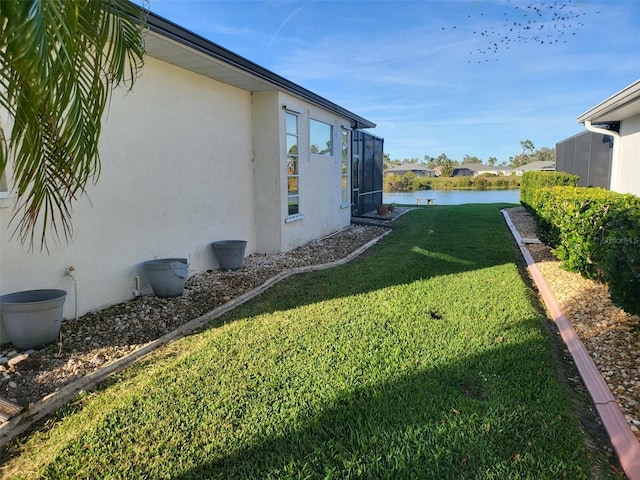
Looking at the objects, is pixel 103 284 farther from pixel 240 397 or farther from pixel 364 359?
pixel 364 359

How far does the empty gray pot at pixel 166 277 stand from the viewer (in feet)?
18.6

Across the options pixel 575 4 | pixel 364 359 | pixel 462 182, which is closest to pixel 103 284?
pixel 364 359

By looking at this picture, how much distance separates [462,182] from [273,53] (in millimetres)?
44616

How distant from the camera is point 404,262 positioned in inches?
325

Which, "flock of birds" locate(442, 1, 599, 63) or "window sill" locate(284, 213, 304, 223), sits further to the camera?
"window sill" locate(284, 213, 304, 223)

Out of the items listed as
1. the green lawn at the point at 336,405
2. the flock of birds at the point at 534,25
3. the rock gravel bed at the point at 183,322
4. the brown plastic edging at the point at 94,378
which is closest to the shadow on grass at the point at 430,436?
the green lawn at the point at 336,405

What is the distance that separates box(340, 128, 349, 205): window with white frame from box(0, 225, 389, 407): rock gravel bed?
608 cm

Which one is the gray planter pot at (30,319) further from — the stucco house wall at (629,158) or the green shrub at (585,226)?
the stucco house wall at (629,158)

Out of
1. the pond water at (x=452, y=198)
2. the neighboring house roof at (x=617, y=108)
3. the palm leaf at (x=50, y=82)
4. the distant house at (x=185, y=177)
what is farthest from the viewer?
the pond water at (x=452, y=198)

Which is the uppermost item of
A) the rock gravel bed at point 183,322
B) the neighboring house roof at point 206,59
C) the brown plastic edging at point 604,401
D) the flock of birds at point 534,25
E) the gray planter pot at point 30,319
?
the flock of birds at point 534,25

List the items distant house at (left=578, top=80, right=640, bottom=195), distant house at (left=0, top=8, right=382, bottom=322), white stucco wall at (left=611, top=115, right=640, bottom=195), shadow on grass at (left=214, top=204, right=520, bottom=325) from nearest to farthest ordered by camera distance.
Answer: distant house at (left=0, top=8, right=382, bottom=322) → shadow on grass at (left=214, top=204, right=520, bottom=325) → distant house at (left=578, top=80, right=640, bottom=195) → white stucco wall at (left=611, top=115, right=640, bottom=195)

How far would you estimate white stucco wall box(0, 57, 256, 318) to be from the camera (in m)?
4.98

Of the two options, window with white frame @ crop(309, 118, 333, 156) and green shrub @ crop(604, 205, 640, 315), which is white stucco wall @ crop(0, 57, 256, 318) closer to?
window with white frame @ crop(309, 118, 333, 156)

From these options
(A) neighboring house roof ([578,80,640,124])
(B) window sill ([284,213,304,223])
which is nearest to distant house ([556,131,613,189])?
(A) neighboring house roof ([578,80,640,124])
